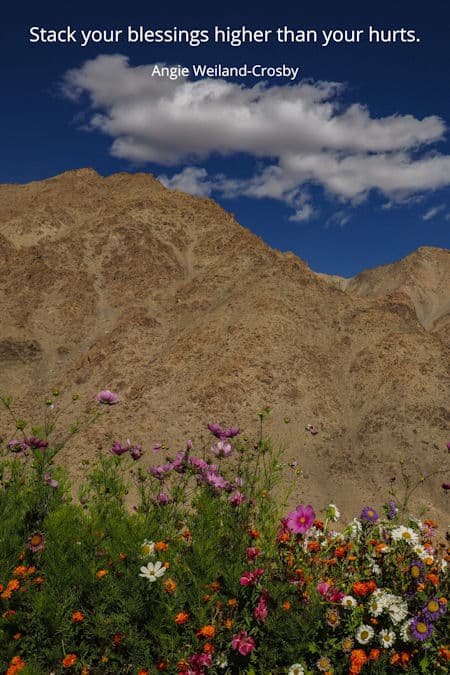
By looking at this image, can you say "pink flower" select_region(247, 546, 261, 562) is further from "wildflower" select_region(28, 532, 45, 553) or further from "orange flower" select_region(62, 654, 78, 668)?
"wildflower" select_region(28, 532, 45, 553)

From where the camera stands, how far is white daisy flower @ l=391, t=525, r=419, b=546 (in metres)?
4.39

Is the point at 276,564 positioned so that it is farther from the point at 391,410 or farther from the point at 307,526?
the point at 391,410

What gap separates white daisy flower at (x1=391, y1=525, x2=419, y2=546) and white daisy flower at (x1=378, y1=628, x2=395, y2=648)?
Answer: 909 mm

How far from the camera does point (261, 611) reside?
12.2 feet

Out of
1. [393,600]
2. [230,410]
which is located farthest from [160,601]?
[230,410]

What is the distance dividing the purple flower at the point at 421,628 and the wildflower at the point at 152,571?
6.66ft

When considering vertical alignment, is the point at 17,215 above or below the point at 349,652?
above

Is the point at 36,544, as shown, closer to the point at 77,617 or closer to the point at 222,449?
the point at 77,617

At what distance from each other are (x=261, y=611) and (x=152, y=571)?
95cm

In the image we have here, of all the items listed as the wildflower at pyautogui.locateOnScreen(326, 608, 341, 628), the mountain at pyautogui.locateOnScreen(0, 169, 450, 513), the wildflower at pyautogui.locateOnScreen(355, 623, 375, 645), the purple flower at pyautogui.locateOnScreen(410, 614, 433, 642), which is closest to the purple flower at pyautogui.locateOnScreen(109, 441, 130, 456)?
the wildflower at pyautogui.locateOnScreen(326, 608, 341, 628)

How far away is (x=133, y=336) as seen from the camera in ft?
163

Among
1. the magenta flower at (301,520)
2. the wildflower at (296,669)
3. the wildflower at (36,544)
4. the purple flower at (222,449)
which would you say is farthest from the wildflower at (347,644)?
the wildflower at (36,544)

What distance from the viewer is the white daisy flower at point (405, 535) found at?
439cm

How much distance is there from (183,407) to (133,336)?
13.6 metres
